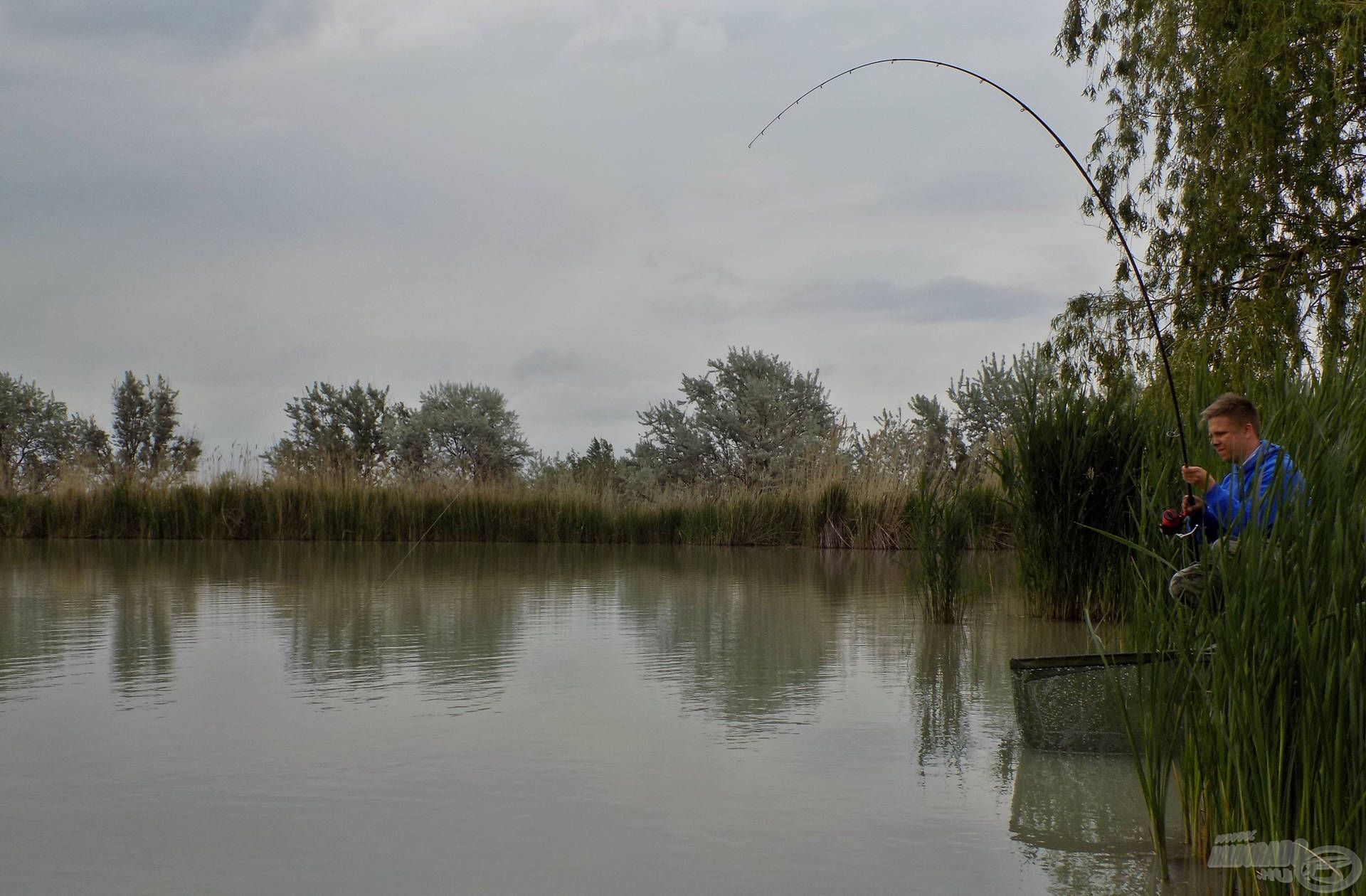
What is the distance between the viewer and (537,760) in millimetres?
3549

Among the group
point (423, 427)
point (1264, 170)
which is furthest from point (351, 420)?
point (1264, 170)

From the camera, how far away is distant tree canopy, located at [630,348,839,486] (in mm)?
30484

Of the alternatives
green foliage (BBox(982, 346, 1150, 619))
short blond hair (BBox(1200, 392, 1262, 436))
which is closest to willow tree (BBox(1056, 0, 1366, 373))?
green foliage (BBox(982, 346, 1150, 619))

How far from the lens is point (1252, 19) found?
1003 cm

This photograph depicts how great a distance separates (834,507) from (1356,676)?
14282 mm

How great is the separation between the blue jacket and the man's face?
161 millimetres

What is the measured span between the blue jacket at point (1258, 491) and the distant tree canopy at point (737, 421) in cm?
2637

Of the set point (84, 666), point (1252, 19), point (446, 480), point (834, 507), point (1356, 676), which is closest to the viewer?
point (1356, 676)

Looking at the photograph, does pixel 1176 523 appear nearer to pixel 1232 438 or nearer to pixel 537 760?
pixel 1232 438

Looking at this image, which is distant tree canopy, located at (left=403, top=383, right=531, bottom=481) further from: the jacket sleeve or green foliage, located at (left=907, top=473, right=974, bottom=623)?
the jacket sleeve

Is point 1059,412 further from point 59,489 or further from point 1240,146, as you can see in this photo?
point 59,489

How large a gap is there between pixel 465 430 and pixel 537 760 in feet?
98.0

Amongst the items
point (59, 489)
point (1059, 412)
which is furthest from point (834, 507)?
point (59, 489)

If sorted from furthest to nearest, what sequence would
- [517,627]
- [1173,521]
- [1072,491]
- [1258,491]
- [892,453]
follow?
[892,453]
[1072,491]
[517,627]
[1173,521]
[1258,491]
